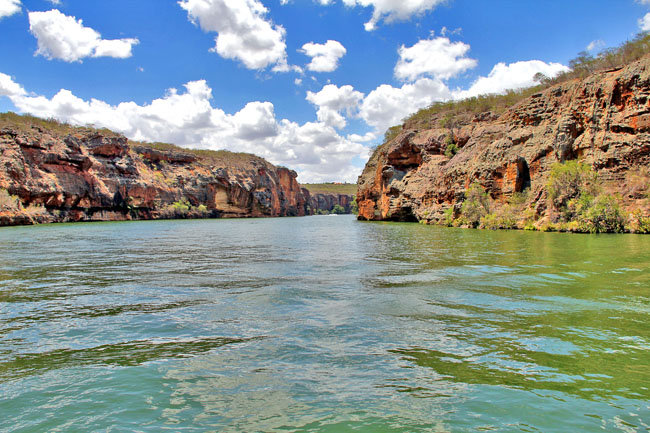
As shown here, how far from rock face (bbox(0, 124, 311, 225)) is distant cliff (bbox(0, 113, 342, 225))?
5.2 inches

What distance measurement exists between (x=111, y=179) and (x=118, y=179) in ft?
5.64

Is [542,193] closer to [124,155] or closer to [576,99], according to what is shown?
Answer: [576,99]

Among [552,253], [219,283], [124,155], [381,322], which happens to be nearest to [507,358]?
[381,322]

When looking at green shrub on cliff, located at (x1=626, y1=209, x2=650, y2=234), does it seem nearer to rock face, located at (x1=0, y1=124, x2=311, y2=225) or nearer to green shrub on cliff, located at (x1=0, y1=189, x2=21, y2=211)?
rock face, located at (x1=0, y1=124, x2=311, y2=225)

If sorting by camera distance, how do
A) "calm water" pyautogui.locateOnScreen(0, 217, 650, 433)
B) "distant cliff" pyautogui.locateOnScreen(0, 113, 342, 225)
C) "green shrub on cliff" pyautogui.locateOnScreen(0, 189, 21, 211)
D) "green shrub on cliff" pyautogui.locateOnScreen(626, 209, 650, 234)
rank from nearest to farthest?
"calm water" pyautogui.locateOnScreen(0, 217, 650, 433)
"green shrub on cliff" pyautogui.locateOnScreen(626, 209, 650, 234)
"green shrub on cliff" pyautogui.locateOnScreen(0, 189, 21, 211)
"distant cliff" pyautogui.locateOnScreen(0, 113, 342, 225)

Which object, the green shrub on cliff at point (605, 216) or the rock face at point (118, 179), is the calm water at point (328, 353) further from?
the rock face at point (118, 179)

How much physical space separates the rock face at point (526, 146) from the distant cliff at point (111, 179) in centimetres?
5262

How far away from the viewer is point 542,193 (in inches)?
1355

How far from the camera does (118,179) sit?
261 ft

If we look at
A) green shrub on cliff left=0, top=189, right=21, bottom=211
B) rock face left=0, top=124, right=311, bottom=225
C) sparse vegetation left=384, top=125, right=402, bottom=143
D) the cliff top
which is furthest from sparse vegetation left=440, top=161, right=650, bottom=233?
the cliff top

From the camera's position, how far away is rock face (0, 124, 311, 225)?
191 ft

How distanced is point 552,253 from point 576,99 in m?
26.2

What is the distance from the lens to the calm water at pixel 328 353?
381cm

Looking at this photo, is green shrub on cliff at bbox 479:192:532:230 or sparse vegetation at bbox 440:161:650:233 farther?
green shrub on cliff at bbox 479:192:532:230
